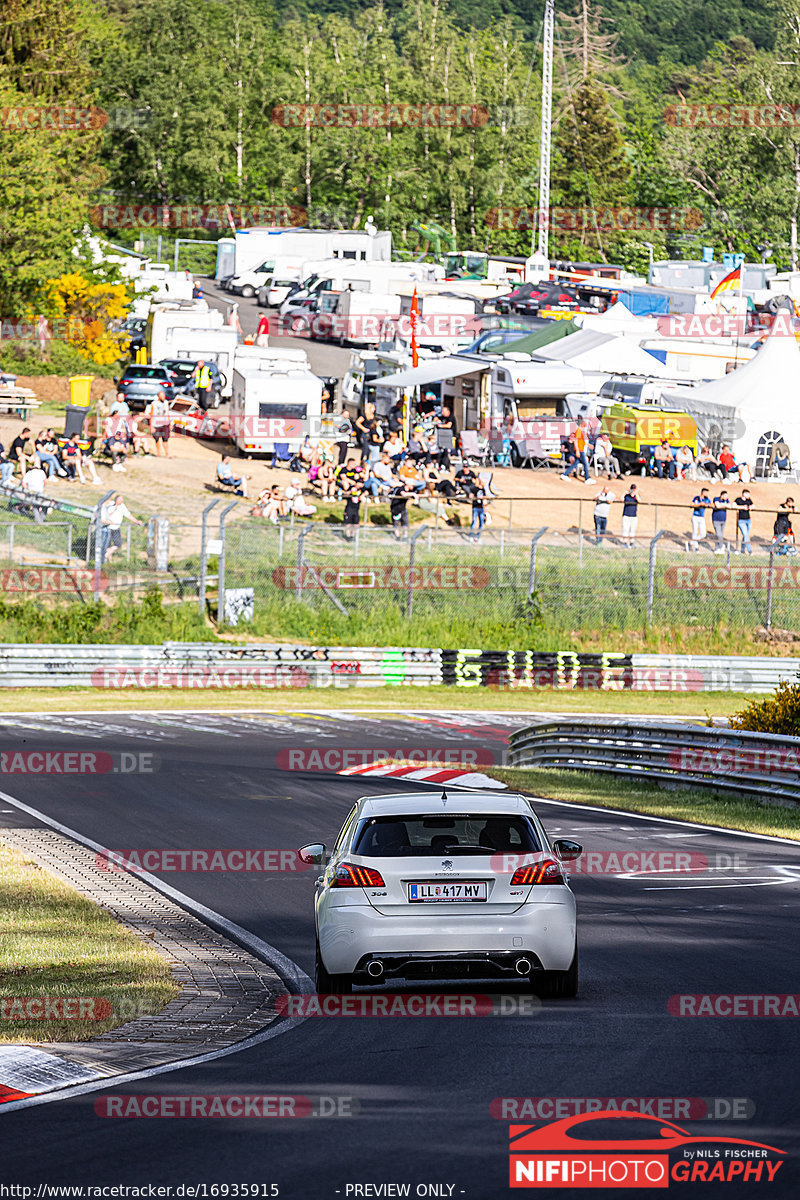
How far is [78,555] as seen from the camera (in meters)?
34.9

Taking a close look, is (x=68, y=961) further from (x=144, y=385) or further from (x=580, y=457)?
(x=144, y=385)

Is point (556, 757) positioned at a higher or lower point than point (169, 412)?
lower

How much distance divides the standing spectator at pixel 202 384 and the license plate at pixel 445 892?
158 feet

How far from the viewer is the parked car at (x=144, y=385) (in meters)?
54.8

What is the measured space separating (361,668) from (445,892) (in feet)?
82.7

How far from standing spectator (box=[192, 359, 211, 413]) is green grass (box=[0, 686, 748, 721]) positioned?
24360mm

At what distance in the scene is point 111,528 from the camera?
112 ft

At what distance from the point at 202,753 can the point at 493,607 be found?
1176 cm

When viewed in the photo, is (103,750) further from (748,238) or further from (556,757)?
(748,238)

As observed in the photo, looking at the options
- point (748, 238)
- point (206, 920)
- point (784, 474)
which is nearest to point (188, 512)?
point (784, 474)

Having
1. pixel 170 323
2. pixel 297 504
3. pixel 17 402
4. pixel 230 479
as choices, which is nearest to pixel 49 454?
pixel 230 479

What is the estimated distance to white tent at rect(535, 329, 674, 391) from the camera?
57344 mm

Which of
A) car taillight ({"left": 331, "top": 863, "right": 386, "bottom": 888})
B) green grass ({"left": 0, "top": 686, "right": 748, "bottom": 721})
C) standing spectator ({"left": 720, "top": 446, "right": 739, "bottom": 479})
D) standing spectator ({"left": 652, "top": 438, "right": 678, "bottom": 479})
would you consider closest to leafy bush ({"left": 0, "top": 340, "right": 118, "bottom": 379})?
standing spectator ({"left": 652, "top": 438, "right": 678, "bottom": 479})

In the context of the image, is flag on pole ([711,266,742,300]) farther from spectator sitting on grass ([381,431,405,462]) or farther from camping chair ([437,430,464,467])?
spectator sitting on grass ([381,431,405,462])
